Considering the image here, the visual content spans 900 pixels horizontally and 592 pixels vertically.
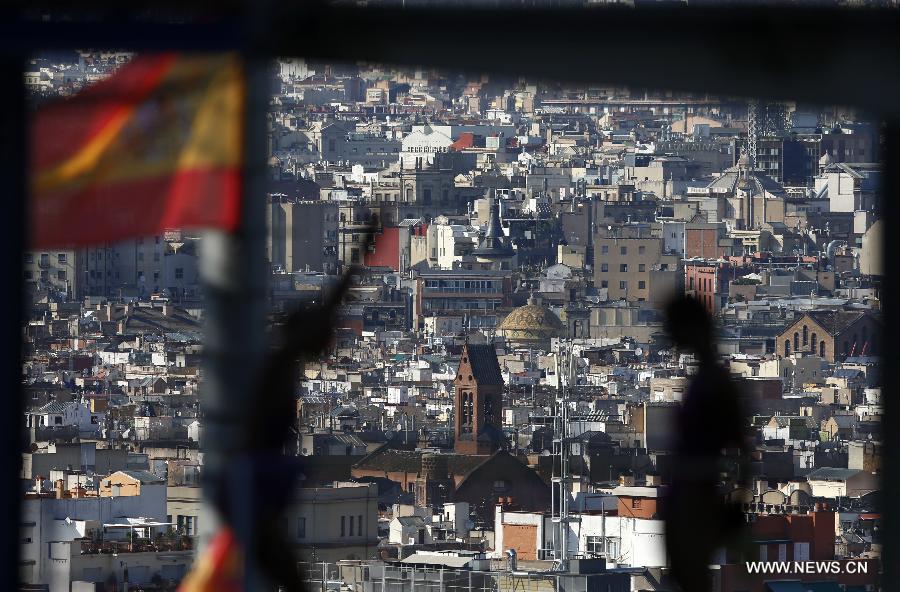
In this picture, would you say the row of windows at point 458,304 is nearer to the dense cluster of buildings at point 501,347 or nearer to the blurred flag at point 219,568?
the dense cluster of buildings at point 501,347

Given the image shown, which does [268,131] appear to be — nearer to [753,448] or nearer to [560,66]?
[560,66]

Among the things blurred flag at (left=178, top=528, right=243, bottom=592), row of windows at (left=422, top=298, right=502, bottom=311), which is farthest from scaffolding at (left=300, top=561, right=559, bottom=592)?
row of windows at (left=422, top=298, right=502, bottom=311)

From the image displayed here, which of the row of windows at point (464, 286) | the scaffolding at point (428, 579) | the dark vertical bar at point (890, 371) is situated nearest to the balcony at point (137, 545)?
the scaffolding at point (428, 579)

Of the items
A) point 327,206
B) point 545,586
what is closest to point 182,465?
point 545,586

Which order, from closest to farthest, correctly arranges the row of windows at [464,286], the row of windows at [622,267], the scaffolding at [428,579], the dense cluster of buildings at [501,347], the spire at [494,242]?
the scaffolding at [428,579]
the dense cluster of buildings at [501,347]
the row of windows at [622,267]
the row of windows at [464,286]
the spire at [494,242]

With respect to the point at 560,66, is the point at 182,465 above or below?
below

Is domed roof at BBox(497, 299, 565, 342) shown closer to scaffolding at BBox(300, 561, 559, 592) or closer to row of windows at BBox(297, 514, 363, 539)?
row of windows at BBox(297, 514, 363, 539)

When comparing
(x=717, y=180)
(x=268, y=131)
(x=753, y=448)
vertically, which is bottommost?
(x=753, y=448)
